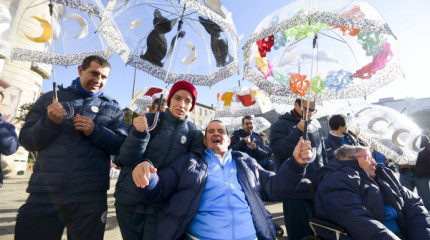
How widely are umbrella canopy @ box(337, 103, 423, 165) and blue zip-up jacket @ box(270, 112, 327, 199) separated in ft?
4.38

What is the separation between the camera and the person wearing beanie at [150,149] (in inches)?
67.8

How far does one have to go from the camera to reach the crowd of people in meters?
1.75

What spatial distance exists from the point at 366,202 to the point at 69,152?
2.75m

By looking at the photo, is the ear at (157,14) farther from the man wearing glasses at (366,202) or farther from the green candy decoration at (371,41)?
the man wearing glasses at (366,202)

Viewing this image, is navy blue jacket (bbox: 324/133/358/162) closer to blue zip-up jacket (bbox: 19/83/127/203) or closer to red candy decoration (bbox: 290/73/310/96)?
red candy decoration (bbox: 290/73/310/96)

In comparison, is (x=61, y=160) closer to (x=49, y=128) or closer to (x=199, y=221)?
(x=49, y=128)

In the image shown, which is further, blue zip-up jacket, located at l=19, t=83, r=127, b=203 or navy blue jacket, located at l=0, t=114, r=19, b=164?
navy blue jacket, located at l=0, t=114, r=19, b=164

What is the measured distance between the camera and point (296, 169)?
5.89 feet

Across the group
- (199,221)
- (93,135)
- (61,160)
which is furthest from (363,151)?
(61,160)

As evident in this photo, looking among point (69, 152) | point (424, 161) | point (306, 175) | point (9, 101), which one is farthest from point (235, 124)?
point (69, 152)

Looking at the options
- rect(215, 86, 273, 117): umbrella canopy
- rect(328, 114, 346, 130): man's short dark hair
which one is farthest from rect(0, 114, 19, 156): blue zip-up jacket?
rect(215, 86, 273, 117): umbrella canopy

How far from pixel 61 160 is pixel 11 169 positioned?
49.1ft

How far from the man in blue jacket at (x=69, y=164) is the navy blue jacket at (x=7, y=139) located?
914 mm

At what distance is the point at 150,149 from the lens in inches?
76.9
